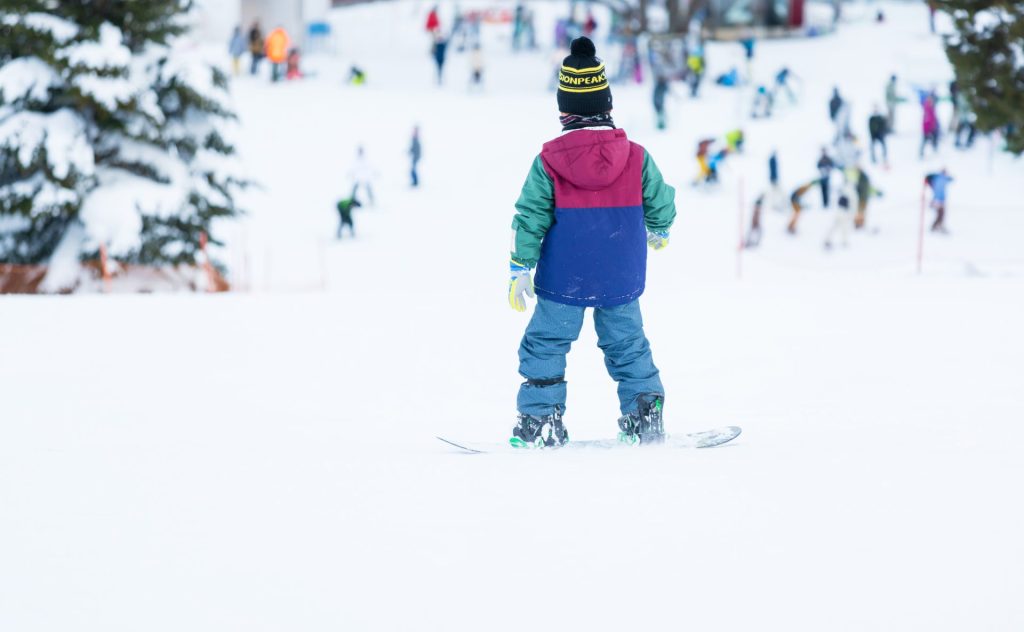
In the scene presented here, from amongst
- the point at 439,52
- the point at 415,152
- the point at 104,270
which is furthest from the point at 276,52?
the point at 104,270

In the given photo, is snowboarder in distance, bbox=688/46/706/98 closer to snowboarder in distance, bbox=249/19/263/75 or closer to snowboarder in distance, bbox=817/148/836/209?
snowboarder in distance, bbox=817/148/836/209

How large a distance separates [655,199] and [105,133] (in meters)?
12.3

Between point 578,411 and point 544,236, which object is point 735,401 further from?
point 544,236

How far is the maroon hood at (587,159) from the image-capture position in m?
4.11

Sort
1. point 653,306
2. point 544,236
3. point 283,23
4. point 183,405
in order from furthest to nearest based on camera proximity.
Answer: point 283,23, point 653,306, point 183,405, point 544,236

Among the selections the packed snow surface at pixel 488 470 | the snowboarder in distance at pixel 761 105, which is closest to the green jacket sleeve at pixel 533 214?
the packed snow surface at pixel 488 470

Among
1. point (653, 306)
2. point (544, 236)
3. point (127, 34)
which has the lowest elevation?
point (653, 306)

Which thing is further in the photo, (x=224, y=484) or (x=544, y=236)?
(x=544, y=236)

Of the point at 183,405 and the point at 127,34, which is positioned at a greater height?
the point at 127,34

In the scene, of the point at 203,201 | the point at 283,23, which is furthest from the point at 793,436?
the point at 283,23

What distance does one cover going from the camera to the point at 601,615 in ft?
8.84

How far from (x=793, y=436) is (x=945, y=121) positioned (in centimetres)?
2720

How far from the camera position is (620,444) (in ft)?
14.3

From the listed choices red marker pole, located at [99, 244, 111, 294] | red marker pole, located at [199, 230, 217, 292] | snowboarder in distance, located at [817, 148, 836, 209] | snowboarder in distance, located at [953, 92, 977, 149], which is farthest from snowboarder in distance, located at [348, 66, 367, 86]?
red marker pole, located at [99, 244, 111, 294]
